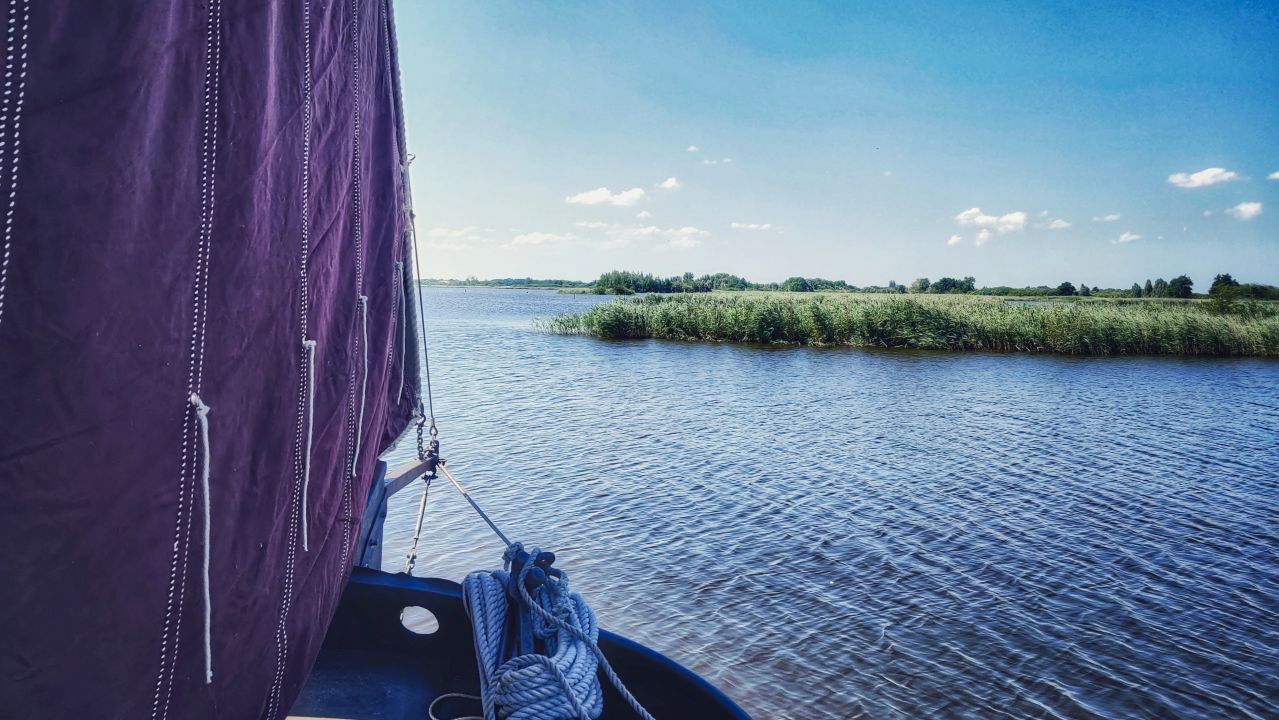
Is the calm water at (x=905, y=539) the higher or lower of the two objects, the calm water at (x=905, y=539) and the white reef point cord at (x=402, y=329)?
the lower

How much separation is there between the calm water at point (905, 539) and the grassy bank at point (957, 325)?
1197 cm

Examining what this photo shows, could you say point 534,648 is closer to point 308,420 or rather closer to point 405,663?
point 405,663

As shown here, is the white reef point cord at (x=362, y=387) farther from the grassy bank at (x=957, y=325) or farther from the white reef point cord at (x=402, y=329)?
the grassy bank at (x=957, y=325)

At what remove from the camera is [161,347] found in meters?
1.53

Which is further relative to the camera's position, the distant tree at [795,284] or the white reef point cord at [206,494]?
the distant tree at [795,284]

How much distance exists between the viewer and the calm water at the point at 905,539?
553 cm

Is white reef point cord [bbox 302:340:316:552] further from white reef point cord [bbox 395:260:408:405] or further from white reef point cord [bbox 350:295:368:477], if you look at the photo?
white reef point cord [bbox 395:260:408:405]

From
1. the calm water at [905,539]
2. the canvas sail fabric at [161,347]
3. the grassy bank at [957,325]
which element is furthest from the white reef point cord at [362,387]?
the grassy bank at [957,325]

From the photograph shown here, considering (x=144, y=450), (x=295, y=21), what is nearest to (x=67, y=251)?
(x=144, y=450)

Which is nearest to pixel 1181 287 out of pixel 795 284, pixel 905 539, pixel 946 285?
pixel 946 285

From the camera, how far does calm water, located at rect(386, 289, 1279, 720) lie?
5531mm

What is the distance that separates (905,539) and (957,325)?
23.6m

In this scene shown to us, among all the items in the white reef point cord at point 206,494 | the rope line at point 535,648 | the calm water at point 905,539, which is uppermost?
the white reef point cord at point 206,494

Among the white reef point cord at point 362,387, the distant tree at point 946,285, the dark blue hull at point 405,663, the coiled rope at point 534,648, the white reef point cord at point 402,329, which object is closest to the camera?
the coiled rope at point 534,648
